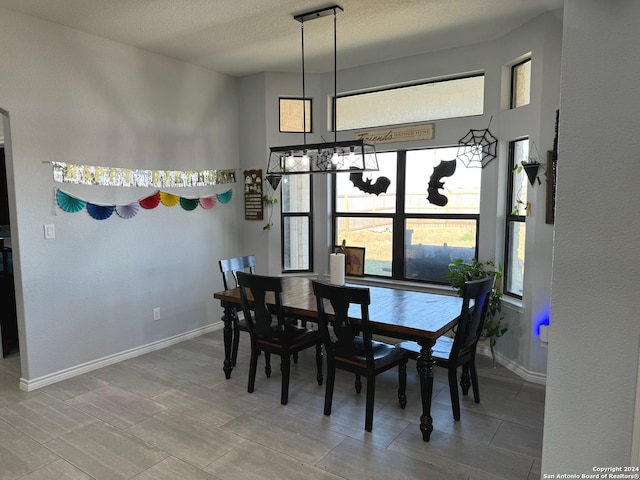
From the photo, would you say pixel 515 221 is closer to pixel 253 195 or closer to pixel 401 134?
pixel 401 134

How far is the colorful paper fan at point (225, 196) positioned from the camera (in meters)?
4.87

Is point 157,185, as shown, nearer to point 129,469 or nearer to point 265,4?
point 265,4

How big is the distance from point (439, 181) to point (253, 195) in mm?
2089

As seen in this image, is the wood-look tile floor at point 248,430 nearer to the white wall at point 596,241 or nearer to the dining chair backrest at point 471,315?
the dining chair backrest at point 471,315

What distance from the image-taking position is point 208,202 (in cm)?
473

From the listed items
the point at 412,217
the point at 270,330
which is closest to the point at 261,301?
the point at 270,330

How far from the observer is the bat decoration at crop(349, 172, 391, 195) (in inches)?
183

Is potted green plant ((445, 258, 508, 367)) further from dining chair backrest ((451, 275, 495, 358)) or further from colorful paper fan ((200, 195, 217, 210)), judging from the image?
colorful paper fan ((200, 195, 217, 210))

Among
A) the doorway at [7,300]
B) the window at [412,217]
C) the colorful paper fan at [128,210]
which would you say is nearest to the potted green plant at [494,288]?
the window at [412,217]

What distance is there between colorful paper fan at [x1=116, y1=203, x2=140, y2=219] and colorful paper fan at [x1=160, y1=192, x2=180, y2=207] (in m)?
0.28

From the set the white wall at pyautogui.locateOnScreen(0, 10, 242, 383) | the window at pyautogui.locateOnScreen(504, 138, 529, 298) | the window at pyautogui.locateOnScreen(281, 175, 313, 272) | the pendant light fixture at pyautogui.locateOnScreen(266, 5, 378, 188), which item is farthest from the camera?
the window at pyautogui.locateOnScreen(281, 175, 313, 272)

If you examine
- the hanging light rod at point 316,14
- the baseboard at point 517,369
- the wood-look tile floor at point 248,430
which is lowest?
the wood-look tile floor at point 248,430

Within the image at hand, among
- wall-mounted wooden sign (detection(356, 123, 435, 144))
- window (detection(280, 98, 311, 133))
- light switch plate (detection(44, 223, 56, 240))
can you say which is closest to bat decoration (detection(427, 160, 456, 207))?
wall-mounted wooden sign (detection(356, 123, 435, 144))

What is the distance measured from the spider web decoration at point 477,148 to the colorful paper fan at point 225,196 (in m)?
2.54
